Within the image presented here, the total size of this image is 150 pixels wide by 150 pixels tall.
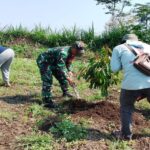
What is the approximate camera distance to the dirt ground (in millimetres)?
6938

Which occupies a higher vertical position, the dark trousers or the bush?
the dark trousers

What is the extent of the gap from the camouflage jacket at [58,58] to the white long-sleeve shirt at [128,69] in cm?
203

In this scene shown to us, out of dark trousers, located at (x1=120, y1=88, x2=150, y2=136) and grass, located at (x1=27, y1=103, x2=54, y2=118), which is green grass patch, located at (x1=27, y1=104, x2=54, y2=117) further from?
dark trousers, located at (x1=120, y1=88, x2=150, y2=136)

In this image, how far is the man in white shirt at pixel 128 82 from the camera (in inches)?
268

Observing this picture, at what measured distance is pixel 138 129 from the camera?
780 cm

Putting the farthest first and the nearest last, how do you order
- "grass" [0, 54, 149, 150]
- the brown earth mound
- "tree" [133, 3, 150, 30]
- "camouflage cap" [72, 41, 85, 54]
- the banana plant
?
1. "tree" [133, 3, 150, 30]
2. the banana plant
3. "camouflage cap" [72, 41, 85, 54]
4. the brown earth mound
5. "grass" [0, 54, 149, 150]

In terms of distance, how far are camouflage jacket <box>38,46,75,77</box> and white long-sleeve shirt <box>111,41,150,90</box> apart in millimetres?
2031

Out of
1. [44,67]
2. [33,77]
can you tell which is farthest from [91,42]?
[44,67]

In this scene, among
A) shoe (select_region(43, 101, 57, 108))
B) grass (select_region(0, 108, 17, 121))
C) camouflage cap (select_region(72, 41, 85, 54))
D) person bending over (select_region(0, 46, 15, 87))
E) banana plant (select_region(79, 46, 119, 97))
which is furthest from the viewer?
person bending over (select_region(0, 46, 15, 87))

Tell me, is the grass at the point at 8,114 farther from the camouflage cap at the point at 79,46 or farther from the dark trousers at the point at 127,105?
the dark trousers at the point at 127,105

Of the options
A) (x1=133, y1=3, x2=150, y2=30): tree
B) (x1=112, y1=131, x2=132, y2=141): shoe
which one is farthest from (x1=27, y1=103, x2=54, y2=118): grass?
(x1=133, y1=3, x2=150, y2=30): tree

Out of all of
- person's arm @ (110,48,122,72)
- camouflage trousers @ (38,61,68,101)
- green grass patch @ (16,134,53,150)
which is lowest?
green grass patch @ (16,134,53,150)

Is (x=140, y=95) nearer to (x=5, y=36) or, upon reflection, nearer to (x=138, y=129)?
(x=138, y=129)

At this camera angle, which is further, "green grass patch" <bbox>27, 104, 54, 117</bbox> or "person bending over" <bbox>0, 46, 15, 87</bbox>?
"person bending over" <bbox>0, 46, 15, 87</bbox>
